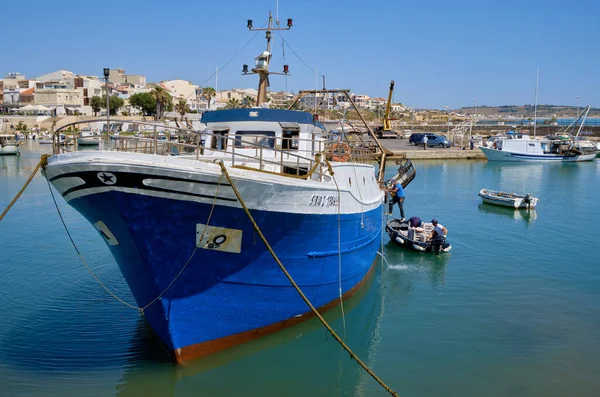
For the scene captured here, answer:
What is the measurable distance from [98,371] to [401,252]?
41.1ft

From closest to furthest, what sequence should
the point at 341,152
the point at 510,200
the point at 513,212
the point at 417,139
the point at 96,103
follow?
the point at 341,152, the point at 513,212, the point at 510,200, the point at 417,139, the point at 96,103

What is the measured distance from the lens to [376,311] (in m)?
14.1

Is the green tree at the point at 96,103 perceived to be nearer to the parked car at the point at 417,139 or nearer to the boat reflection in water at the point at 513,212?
the parked car at the point at 417,139

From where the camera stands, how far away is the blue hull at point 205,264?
9211 mm

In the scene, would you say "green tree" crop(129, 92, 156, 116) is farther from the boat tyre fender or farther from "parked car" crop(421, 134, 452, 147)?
the boat tyre fender

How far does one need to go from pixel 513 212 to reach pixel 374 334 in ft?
64.3

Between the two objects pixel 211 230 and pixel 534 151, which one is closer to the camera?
pixel 211 230

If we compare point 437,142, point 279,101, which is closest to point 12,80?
point 279,101

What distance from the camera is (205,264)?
9828 millimetres

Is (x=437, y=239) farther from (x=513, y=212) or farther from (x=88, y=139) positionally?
→ (x=88, y=139)

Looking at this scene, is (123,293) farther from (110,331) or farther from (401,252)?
(401,252)

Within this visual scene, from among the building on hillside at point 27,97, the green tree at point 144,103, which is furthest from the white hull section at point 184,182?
the building on hillside at point 27,97

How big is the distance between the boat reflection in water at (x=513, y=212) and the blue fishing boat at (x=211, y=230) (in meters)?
18.6

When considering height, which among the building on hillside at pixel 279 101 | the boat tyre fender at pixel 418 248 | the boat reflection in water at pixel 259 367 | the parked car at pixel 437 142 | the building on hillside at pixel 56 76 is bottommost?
the boat reflection in water at pixel 259 367
